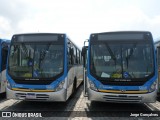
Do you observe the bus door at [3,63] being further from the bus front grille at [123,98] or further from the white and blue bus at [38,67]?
the bus front grille at [123,98]

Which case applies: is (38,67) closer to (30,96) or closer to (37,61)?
(37,61)

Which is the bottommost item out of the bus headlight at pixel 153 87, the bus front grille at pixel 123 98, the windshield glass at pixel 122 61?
the bus front grille at pixel 123 98

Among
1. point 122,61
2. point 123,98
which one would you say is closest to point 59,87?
point 123,98

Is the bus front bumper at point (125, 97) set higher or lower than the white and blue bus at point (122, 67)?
lower

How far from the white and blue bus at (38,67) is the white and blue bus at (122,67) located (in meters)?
1.08

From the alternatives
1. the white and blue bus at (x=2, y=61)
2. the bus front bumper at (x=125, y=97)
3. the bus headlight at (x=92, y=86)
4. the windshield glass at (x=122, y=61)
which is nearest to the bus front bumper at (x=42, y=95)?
the bus headlight at (x=92, y=86)

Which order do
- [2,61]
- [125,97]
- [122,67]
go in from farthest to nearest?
[2,61], [122,67], [125,97]

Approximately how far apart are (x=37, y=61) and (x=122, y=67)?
10.7 ft

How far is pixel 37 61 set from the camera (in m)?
8.97

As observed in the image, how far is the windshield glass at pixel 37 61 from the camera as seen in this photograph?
8859 millimetres

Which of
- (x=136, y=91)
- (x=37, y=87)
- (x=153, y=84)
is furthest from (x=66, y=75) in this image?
(x=153, y=84)

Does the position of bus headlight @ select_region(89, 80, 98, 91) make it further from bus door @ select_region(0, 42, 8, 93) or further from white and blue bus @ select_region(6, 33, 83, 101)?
bus door @ select_region(0, 42, 8, 93)

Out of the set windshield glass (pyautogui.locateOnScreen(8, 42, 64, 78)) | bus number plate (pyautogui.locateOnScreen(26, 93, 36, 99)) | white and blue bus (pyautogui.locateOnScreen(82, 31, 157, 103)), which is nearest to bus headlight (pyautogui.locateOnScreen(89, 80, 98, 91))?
white and blue bus (pyautogui.locateOnScreen(82, 31, 157, 103))

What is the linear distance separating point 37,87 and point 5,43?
4.01 meters
